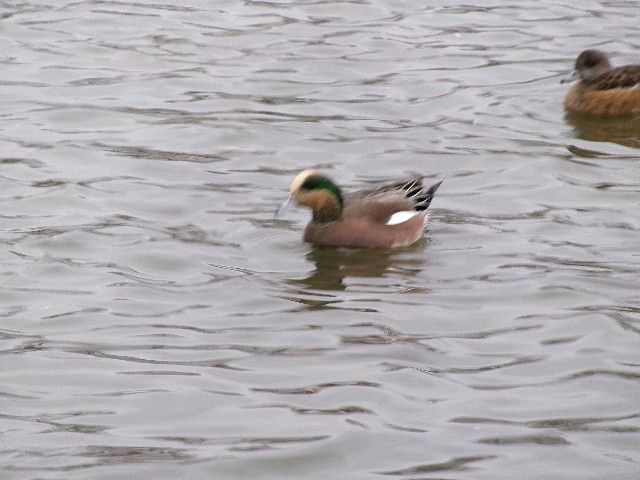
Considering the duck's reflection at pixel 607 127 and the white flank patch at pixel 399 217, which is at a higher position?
the white flank patch at pixel 399 217

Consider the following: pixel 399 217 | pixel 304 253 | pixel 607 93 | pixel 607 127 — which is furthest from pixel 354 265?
pixel 607 93

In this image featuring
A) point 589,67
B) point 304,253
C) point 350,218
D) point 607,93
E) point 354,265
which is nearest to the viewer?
point 354,265

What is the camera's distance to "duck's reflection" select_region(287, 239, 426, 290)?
337 inches

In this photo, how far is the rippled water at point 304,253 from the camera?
240 inches

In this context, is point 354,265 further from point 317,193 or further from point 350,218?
point 317,193

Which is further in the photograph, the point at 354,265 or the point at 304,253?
the point at 304,253

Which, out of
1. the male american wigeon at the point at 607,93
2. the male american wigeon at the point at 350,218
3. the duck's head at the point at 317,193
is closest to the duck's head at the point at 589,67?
the male american wigeon at the point at 607,93

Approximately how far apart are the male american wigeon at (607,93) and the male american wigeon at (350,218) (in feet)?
12.2

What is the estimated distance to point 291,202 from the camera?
9195 mm

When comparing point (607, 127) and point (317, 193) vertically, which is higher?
point (317, 193)

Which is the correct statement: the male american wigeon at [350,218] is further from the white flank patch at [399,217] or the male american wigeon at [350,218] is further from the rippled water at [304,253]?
the rippled water at [304,253]

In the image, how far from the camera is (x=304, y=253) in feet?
29.9

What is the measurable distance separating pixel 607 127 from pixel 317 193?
4054 mm

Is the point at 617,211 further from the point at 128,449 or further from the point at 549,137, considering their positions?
the point at 128,449
